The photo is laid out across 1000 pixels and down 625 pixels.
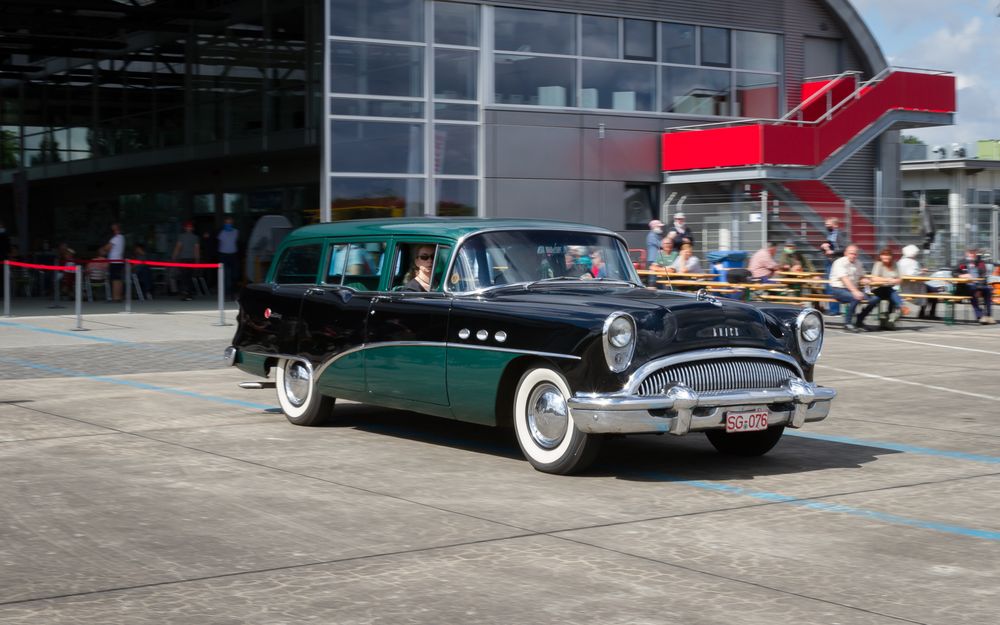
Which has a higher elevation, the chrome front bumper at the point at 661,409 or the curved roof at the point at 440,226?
the curved roof at the point at 440,226

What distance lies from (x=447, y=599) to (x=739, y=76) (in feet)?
92.8

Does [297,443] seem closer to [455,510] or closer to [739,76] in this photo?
[455,510]

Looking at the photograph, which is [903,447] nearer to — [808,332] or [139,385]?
[808,332]

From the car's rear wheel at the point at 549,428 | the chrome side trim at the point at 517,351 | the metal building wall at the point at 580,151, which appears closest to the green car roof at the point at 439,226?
the chrome side trim at the point at 517,351

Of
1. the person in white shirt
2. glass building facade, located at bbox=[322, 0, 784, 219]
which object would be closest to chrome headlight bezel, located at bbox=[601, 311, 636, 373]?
the person in white shirt

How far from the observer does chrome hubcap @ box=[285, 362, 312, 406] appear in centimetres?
984

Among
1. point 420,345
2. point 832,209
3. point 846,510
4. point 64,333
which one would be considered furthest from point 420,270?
point 832,209

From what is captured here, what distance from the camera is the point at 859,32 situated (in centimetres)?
3281

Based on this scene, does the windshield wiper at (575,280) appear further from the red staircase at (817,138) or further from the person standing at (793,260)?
the red staircase at (817,138)

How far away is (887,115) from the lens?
30.7 m

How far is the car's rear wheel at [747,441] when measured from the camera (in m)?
8.49

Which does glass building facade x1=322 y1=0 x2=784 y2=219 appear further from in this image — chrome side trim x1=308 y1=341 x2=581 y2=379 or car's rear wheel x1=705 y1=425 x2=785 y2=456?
car's rear wheel x1=705 y1=425 x2=785 y2=456

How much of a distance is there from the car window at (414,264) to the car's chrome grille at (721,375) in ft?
6.28

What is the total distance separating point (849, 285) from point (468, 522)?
49.7 ft
